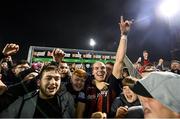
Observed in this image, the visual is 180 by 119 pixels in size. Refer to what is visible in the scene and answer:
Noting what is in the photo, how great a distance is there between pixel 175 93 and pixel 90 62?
7402 mm

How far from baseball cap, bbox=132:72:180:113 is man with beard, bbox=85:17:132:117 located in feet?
7.03

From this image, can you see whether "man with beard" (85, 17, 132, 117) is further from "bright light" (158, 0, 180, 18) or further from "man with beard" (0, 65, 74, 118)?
"bright light" (158, 0, 180, 18)

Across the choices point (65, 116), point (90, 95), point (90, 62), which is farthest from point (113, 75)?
point (90, 62)

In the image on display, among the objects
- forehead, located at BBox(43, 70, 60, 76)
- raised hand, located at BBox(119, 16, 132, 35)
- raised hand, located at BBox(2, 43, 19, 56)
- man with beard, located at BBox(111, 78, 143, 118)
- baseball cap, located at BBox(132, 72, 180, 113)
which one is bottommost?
man with beard, located at BBox(111, 78, 143, 118)

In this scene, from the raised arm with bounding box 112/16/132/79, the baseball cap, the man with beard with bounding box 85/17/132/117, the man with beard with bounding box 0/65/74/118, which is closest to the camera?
→ the baseball cap

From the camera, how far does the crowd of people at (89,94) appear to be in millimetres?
1673

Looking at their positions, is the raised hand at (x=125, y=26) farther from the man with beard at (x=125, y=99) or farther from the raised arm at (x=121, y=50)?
the man with beard at (x=125, y=99)

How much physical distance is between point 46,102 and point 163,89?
191cm

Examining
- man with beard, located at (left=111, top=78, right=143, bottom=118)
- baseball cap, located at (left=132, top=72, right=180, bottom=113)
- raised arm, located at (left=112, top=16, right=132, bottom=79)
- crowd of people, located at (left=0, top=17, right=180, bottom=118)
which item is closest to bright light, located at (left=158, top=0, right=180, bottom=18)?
crowd of people, located at (left=0, top=17, right=180, bottom=118)

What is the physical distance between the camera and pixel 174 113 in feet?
5.38

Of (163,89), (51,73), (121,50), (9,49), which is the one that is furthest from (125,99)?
(163,89)

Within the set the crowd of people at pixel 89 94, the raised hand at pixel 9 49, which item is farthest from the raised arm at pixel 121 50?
the raised hand at pixel 9 49

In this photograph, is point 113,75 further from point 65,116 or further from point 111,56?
point 111,56

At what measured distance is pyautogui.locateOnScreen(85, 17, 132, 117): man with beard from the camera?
3.98m
